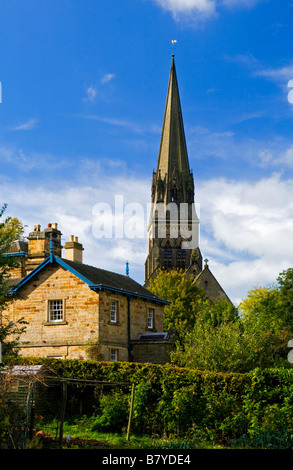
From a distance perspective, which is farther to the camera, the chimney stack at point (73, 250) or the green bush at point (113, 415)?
the chimney stack at point (73, 250)

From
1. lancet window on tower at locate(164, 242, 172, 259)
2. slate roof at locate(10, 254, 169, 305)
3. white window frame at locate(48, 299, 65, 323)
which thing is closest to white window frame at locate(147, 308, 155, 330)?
slate roof at locate(10, 254, 169, 305)

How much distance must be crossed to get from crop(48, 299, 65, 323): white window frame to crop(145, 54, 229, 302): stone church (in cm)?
7718

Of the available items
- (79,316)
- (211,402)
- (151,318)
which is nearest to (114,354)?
(79,316)

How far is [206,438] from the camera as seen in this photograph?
67.1 ft

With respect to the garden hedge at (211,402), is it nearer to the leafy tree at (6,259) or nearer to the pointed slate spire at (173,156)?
the leafy tree at (6,259)

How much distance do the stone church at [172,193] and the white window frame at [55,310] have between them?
253 ft

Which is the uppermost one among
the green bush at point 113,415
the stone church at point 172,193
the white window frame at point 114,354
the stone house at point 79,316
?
the stone church at point 172,193

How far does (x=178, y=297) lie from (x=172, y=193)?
50.5 meters

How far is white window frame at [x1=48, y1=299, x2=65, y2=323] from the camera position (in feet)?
106

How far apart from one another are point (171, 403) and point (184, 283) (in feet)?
161

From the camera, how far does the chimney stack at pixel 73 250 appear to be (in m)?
37.1

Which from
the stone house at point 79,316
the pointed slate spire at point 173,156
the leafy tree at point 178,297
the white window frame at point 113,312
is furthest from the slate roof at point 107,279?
the pointed slate spire at point 173,156

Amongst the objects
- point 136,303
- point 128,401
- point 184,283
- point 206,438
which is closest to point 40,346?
point 136,303
